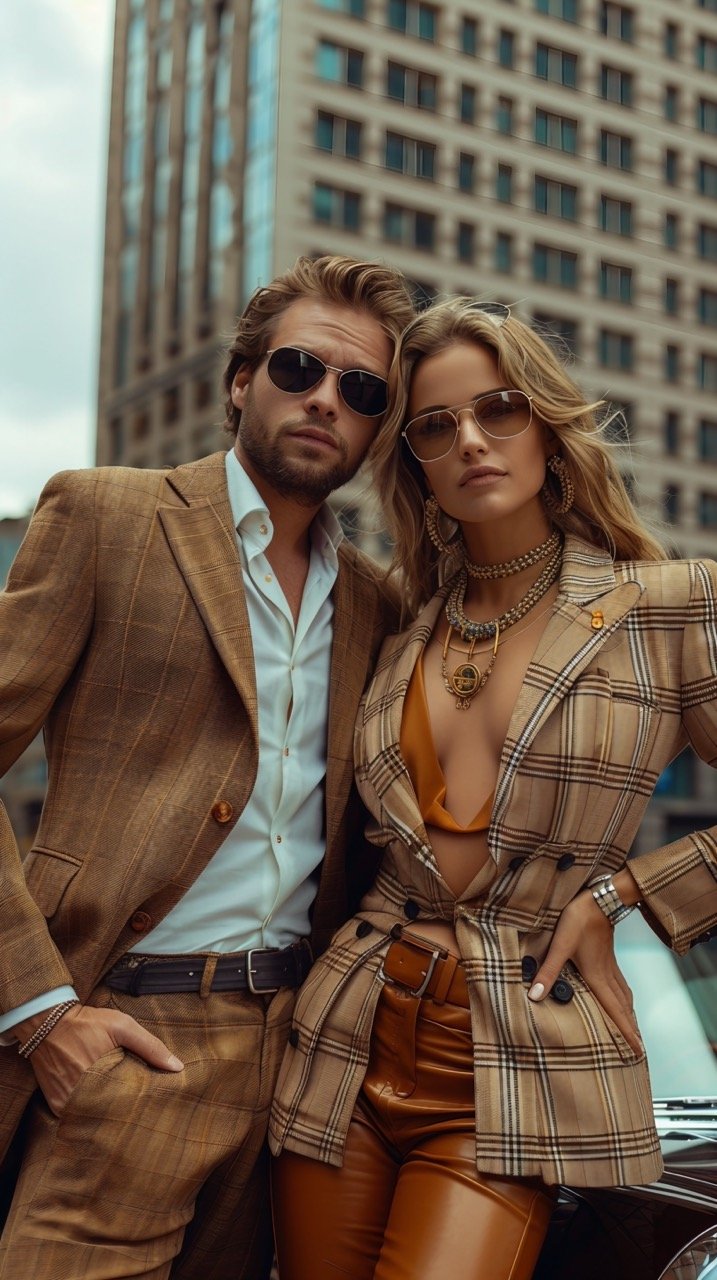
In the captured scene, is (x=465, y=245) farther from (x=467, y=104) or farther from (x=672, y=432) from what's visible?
(x=672, y=432)

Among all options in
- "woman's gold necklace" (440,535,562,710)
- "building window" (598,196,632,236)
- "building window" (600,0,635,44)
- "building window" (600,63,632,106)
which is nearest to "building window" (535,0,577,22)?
"building window" (600,0,635,44)

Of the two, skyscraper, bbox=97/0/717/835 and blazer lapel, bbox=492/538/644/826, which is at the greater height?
skyscraper, bbox=97/0/717/835

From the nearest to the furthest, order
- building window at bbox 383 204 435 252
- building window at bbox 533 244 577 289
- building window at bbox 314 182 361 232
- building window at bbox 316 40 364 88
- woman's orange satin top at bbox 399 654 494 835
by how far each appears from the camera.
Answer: woman's orange satin top at bbox 399 654 494 835
building window at bbox 314 182 361 232
building window at bbox 316 40 364 88
building window at bbox 383 204 435 252
building window at bbox 533 244 577 289

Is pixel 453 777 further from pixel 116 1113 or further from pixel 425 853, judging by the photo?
pixel 116 1113

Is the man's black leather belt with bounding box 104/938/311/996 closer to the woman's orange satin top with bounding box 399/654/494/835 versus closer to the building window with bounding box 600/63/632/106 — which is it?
the woman's orange satin top with bounding box 399/654/494/835

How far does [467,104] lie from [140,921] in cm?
3858

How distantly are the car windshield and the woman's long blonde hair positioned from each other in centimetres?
115

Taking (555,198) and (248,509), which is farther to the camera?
(555,198)

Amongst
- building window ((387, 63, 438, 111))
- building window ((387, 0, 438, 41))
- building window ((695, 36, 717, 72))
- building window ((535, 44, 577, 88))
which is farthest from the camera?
building window ((695, 36, 717, 72))

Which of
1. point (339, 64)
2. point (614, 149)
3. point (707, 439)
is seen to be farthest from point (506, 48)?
point (707, 439)

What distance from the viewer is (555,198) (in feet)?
127

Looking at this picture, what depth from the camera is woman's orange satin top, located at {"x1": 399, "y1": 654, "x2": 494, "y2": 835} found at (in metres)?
2.67

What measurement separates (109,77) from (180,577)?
163 feet

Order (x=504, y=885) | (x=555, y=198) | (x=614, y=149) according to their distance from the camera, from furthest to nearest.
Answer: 1. (x=614, y=149)
2. (x=555, y=198)
3. (x=504, y=885)
